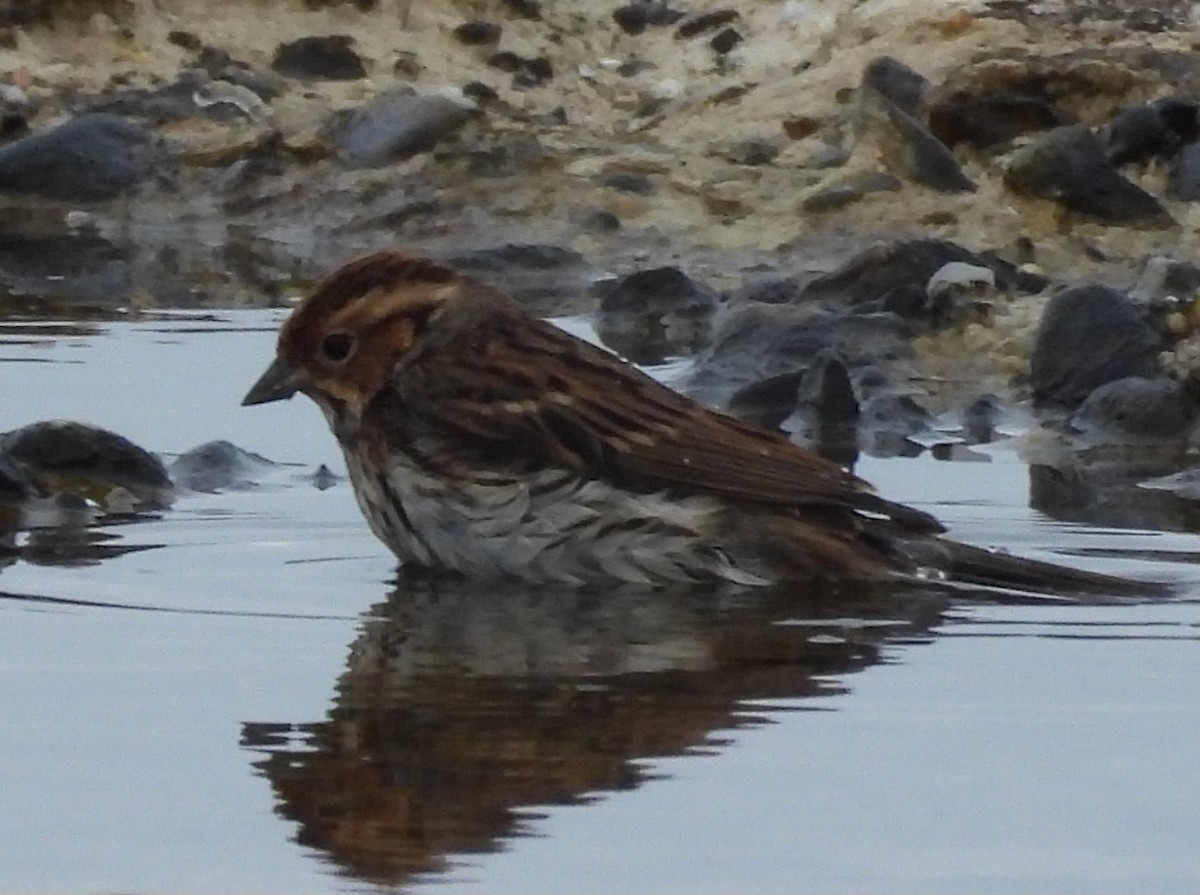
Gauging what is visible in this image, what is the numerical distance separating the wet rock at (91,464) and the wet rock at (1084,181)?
4.34 m

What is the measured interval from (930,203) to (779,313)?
7.38 feet

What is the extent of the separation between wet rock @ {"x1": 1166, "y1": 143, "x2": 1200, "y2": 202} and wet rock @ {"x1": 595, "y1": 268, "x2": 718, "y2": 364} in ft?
5.71

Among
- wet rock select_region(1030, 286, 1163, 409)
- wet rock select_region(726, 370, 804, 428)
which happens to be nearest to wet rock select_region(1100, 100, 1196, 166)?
wet rock select_region(1030, 286, 1163, 409)

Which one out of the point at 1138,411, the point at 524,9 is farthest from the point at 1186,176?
the point at 524,9

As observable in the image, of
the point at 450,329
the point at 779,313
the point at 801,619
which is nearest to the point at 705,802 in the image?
the point at 801,619

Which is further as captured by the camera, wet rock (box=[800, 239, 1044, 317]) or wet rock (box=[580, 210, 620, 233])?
wet rock (box=[580, 210, 620, 233])

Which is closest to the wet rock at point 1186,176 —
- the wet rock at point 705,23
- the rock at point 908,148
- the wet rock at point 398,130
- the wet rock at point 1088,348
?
the rock at point 908,148

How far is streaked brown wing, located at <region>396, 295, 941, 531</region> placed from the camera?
20.7 ft

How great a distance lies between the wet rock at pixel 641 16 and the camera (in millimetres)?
14438

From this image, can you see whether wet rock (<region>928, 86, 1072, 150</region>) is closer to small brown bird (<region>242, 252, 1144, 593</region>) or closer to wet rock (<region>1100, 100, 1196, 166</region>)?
wet rock (<region>1100, 100, 1196, 166</region>)

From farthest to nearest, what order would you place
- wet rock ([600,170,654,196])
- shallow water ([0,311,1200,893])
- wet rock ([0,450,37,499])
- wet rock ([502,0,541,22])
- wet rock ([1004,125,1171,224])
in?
wet rock ([502,0,541,22])
wet rock ([600,170,654,196])
wet rock ([1004,125,1171,224])
wet rock ([0,450,37,499])
shallow water ([0,311,1200,893])

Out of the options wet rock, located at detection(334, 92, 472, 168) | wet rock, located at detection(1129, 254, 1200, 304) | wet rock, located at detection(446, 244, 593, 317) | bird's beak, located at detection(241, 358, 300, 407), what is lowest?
bird's beak, located at detection(241, 358, 300, 407)

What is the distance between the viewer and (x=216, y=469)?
7.22 m

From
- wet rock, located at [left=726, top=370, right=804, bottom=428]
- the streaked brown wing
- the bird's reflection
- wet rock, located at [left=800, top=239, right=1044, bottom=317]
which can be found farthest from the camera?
wet rock, located at [left=800, top=239, right=1044, bottom=317]
